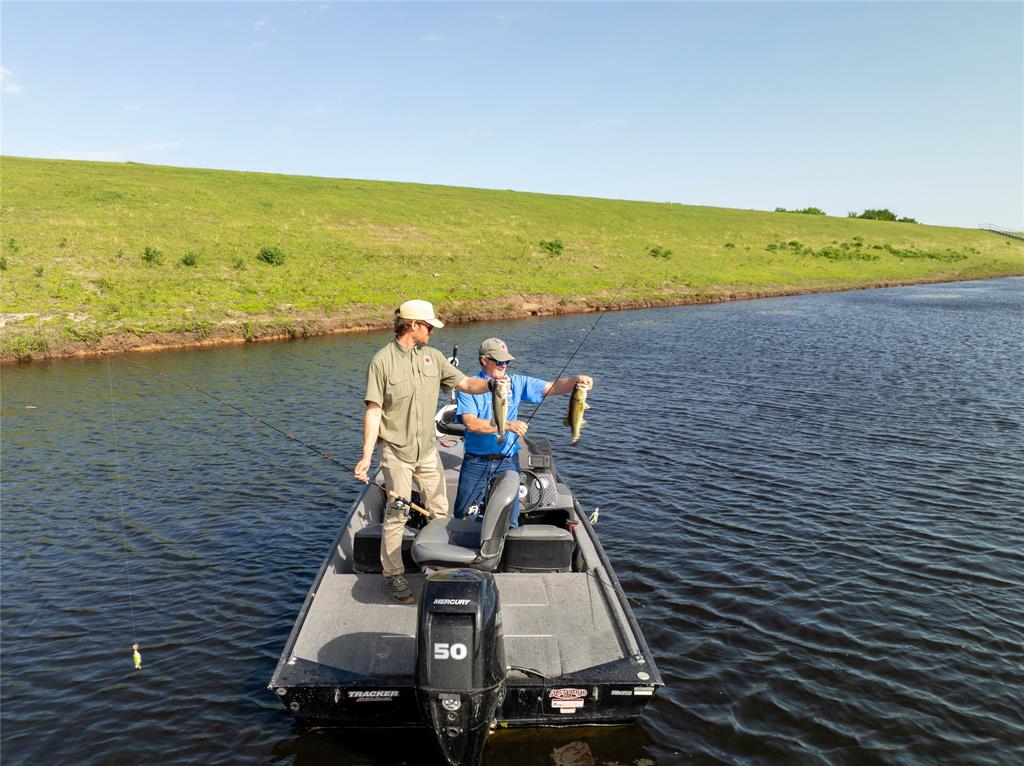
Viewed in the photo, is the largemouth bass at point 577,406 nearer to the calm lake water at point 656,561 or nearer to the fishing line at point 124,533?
the calm lake water at point 656,561

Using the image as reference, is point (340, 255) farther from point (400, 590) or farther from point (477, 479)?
point (400, 590)

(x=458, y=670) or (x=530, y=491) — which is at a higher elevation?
(x=530, y=491)

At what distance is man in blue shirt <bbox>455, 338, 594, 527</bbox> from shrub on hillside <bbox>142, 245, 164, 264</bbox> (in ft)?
132

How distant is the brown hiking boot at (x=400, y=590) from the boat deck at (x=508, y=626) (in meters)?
0.08

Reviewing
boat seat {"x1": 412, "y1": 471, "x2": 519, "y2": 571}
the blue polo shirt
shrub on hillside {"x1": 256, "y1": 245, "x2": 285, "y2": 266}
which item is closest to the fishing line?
boat seat {"x1": 412, "y1": 471, "x2": 519, "y2": 571}

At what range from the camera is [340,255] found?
5050 cm

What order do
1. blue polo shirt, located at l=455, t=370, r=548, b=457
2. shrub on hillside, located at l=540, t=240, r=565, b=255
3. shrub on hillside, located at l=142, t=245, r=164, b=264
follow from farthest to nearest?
1. shrub on hillside, located at l=540, t=240, r=565, b=255
2. shrub on hillside, located at l=142, t=245, r=164, b=264
3. blue polo shirt, located at l=455, t=370, r=548, b=457

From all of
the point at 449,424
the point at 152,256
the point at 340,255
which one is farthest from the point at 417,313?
the point at 340,255

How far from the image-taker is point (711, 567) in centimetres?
1064

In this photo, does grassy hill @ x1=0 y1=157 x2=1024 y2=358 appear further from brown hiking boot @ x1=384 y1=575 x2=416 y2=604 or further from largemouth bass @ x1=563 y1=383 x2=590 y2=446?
largemouth bass @ x1=563 y1=383 x2=590 y2=446

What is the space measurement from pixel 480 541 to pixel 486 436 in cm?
136

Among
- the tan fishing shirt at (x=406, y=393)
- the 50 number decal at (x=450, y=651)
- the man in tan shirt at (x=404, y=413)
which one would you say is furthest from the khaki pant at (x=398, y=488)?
the 50 number decal at (x=450, y=651)

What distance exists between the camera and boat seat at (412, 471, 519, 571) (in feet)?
23.4

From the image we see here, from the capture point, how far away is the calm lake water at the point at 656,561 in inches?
283
